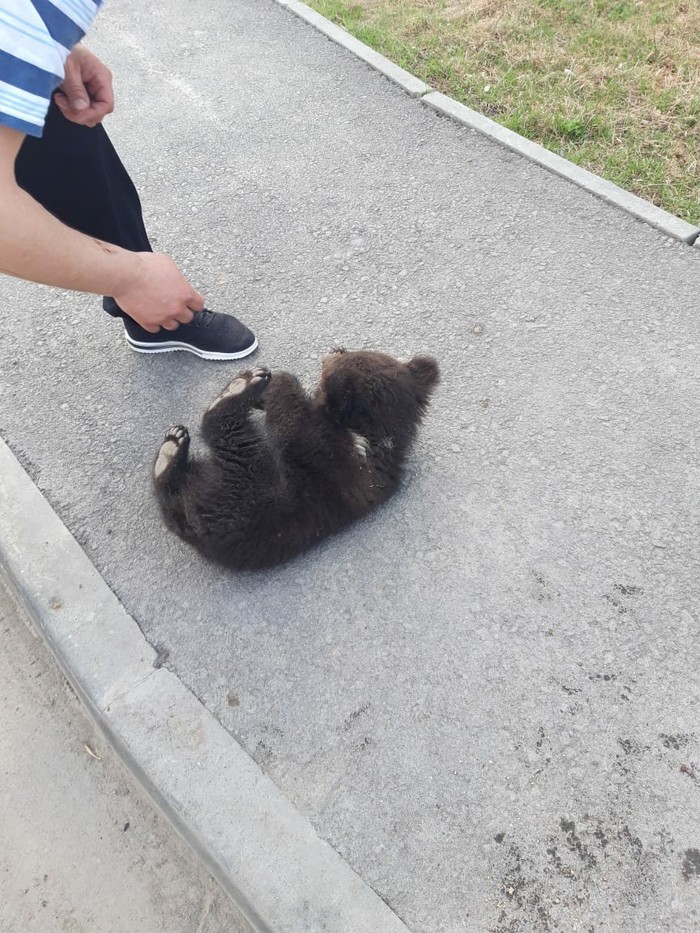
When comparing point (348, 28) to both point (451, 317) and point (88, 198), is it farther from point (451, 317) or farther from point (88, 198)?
point (88, 198)

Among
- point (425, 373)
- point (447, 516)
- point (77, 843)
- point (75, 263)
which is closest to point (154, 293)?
point (75, 263)

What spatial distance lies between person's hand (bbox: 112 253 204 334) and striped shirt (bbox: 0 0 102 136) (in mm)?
504

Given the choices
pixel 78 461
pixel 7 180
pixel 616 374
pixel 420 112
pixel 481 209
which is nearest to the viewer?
pixel 7 180

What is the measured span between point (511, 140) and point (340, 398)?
286cm

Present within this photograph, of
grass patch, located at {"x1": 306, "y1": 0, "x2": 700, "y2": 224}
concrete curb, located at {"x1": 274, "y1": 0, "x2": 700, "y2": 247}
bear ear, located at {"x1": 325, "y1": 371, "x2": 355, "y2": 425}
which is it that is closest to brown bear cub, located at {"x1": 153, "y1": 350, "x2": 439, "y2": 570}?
bear ear, located at {"x1": 325, "y1": 371, "x2": 355, "y2": 425}

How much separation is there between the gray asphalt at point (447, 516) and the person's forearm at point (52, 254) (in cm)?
133

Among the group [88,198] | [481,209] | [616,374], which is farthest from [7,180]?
[481,209]

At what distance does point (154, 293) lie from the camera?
207 cm

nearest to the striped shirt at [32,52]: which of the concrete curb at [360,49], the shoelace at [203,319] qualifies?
the shoelace at [203,319]

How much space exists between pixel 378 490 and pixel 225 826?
1.44 meters

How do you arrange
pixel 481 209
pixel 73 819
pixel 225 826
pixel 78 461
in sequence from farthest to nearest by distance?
pixel 481 209 → pixel 78 461 → pixel 73 819 → pixel 225 826

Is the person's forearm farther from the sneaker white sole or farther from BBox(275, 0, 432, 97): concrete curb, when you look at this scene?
BBox(275, 0, 432, 97): concrete curb

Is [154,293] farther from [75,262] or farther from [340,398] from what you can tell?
[340,398]

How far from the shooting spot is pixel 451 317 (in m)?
3.73
